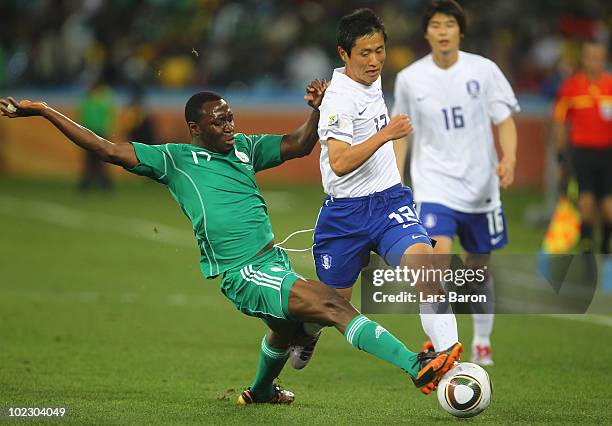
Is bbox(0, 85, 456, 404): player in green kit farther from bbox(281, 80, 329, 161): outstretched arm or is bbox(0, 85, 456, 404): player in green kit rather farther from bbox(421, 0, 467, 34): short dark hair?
bbox(421, 0, 467, 34): short dark hair

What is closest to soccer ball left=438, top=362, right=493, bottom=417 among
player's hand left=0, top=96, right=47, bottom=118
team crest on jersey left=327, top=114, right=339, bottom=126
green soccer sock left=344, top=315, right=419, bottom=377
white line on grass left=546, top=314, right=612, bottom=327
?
green soccer sock left=344, top=315, right=419, bottom=377

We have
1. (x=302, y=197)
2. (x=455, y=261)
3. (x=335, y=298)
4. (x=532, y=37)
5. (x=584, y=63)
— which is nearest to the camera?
(x=335, y=298)

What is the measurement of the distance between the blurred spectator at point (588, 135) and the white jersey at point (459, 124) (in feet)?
14.9

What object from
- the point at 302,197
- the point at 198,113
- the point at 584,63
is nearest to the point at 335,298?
the point at 198,113

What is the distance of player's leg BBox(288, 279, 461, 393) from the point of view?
6.46 metres

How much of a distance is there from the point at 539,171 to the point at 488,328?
16.9 metres

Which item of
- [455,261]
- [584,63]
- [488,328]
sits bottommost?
[488,328]

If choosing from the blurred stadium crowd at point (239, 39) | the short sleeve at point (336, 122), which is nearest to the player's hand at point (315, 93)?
the short sleeve at point (336, 122)

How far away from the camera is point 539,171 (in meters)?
25.6

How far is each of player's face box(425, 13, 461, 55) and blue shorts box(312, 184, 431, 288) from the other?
70.7 inches

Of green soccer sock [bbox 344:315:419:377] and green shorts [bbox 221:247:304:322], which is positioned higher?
green shorts [bbox 221:247:304:322]

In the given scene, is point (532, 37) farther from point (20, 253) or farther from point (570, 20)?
point (20, 253)

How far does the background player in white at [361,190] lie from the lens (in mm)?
7184

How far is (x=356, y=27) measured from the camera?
7.25 meters
